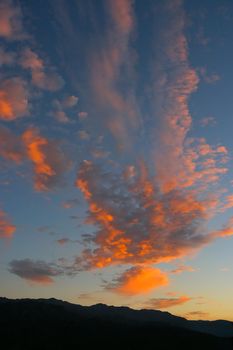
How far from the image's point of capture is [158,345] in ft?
590

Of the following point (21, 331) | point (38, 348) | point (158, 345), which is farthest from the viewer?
point (21, 331)

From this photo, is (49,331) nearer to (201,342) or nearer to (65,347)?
(65,347)

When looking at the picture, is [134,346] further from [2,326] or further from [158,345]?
[2,326]

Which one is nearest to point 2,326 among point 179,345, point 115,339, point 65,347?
point 65,347

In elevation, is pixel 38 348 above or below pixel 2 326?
below

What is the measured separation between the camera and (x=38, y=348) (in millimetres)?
167000

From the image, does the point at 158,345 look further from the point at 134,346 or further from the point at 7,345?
the point at 7,345

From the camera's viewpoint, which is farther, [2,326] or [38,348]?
[2,326]

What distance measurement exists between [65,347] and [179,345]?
56.7 meters

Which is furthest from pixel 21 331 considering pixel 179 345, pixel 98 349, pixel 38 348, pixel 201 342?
pixel 201 342

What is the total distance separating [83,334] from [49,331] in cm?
1817

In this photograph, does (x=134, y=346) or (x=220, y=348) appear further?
(x=220, y=348)

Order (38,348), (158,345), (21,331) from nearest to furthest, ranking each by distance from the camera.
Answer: (38,348) → (158,345) → (21,331)

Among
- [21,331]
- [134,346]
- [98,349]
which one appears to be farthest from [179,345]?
[21,331]
